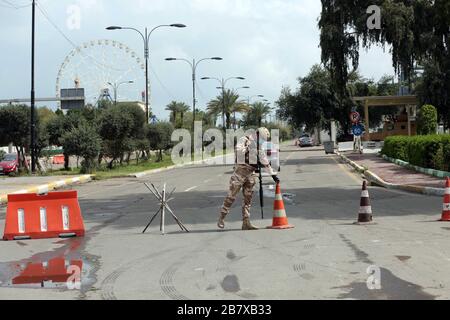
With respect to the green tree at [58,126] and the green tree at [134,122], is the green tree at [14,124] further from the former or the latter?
the green tree at [134,122]

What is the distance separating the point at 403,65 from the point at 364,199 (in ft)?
93.0

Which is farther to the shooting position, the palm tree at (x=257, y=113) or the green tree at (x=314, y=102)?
the palm tree at (x=257, y=113)

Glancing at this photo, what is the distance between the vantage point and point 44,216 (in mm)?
11484

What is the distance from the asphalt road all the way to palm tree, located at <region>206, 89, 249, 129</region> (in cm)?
7431

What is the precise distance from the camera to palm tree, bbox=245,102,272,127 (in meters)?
112

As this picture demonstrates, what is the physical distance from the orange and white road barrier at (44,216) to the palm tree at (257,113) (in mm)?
98142

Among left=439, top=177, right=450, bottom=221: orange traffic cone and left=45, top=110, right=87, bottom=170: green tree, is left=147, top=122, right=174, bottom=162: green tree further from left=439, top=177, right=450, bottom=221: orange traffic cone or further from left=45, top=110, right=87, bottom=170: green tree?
left=439, top=177, right=450, bottom=221: orange traffic cone

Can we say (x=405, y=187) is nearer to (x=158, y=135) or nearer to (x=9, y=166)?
(x=9, y=166)

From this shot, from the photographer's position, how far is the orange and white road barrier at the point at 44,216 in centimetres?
1132

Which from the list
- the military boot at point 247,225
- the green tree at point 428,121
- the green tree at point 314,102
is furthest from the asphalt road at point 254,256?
the green tree at point 314,102

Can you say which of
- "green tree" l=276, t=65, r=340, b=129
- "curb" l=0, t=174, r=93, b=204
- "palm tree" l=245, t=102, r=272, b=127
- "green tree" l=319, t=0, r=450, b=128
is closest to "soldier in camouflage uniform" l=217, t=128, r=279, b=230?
"curb" l=0, t=174, r=93, b=204

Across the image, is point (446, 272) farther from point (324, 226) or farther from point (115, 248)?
point (115, 248)
